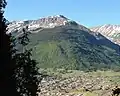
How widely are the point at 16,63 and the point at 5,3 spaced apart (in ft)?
18.0

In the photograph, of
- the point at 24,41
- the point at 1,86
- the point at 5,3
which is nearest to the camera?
the point at 1,86

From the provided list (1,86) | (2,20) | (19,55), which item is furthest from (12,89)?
(2,20)

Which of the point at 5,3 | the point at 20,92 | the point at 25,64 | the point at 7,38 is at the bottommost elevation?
the point at 20,92

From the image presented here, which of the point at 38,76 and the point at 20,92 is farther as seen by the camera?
the point at 38,76

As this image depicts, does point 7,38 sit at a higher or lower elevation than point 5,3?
lower

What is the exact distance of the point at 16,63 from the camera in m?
34.8

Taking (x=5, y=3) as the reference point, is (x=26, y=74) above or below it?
below

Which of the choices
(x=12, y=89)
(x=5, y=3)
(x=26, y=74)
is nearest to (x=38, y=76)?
(x=26, y=74)

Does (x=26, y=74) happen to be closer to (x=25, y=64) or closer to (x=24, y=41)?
(x=25, y=64)

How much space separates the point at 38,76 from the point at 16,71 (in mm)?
A: 4470

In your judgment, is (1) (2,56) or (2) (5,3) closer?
(1) (2,56)

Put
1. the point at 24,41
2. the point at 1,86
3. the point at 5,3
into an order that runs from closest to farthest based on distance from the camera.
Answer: the point at 1,86, the point at 5,3, the point at 24,41

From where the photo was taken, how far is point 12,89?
110 feet

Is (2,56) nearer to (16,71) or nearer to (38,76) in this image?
(16,71)
